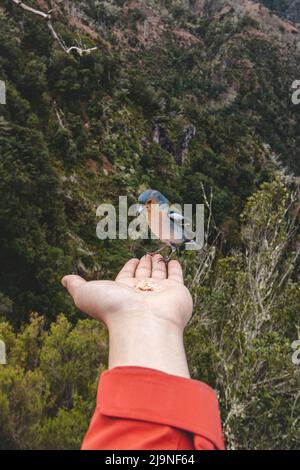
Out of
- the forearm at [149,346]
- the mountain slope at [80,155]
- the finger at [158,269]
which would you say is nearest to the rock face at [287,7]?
the mountain slope at [80,155]

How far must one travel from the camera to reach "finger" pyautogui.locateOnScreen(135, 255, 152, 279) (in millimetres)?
2704

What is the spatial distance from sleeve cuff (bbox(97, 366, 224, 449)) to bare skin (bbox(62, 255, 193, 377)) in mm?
96

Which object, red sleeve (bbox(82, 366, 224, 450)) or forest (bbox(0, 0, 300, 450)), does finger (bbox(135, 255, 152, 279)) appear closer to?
red sleeve (bbox(82, 366, 224, 450))

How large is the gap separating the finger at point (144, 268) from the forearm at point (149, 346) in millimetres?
1103

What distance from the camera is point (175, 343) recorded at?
1454mm

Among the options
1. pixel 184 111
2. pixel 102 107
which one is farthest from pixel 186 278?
pixel 184 111

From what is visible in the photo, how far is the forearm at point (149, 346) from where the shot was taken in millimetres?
1300

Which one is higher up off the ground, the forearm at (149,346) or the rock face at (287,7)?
the rock face at (287,7)

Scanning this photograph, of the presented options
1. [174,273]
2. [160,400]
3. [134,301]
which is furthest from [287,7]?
[160,400]

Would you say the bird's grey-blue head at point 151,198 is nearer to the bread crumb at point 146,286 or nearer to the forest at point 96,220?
the bread crumb at point 146,286

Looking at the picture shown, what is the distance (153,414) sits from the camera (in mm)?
1082

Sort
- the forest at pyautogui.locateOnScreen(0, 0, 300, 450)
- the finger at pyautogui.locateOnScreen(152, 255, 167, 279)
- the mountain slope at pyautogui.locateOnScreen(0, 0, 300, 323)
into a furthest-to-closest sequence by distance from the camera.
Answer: the mountain slope at pyautogui.locateOnScreen(0, 0, 300, 323), the forest at pyautogui.locateOnScreen(0, 0, 300, 450), the finger at pyautogui.locateOnScreen(152, 255, 167, 279)

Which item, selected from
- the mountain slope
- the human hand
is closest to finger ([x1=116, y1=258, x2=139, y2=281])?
the human hand

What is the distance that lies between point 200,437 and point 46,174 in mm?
13852
